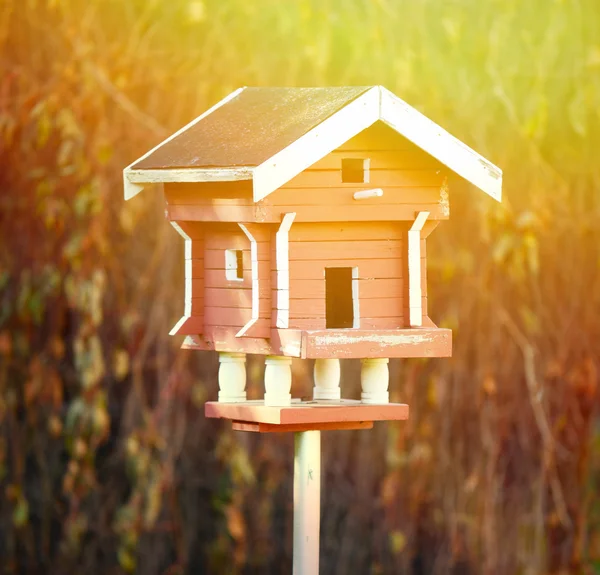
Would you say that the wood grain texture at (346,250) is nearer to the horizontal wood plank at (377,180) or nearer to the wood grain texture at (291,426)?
the horizontal wood plank at (377,180)

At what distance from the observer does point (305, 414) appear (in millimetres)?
2654

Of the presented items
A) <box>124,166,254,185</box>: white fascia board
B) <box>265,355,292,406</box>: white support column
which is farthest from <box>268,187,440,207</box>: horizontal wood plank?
<box>265,355,292,406</box>: white support column

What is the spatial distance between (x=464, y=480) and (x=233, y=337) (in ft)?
6.33

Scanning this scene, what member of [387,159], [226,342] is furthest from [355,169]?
[226,342]

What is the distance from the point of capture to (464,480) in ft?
14.6

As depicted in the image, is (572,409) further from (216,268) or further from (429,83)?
(216,268)

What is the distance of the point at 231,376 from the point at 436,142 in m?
0.72

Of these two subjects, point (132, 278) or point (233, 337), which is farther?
point (132, 278)

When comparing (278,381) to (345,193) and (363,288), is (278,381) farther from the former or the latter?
(345,193)

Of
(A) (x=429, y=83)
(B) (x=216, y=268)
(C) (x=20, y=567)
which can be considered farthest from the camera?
(C) (x=20, y=567)

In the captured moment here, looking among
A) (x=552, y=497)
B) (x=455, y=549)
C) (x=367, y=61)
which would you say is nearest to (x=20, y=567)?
(x=455, y=549)

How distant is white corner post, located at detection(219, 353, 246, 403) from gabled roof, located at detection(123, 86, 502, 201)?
43 cm

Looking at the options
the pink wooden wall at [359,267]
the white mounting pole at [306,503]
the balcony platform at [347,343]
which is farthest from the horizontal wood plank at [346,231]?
the white mounting pole at [306,503]

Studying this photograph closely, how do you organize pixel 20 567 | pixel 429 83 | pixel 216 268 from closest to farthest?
pixel 216 268
pixel 429 83
pixel 20 567
